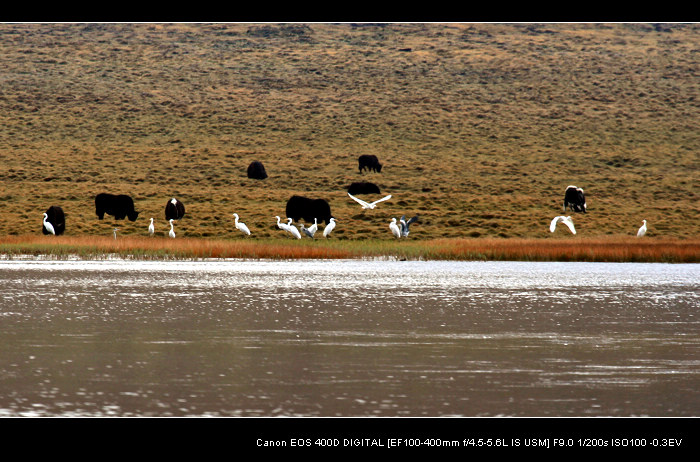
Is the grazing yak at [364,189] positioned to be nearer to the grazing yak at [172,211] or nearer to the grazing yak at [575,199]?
the grazing yak at [575,199]

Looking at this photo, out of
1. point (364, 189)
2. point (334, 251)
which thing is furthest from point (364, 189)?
point (334, 251)

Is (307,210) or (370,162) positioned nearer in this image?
(307,210)

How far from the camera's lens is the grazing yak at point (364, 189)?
215ft

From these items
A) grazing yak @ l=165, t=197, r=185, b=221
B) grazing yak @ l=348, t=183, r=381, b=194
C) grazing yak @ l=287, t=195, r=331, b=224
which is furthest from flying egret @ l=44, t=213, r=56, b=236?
grazing yak @ l=348, t=183, r=381, b=194

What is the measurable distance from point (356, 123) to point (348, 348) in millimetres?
71865

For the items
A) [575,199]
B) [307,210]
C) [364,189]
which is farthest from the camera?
[364,189]

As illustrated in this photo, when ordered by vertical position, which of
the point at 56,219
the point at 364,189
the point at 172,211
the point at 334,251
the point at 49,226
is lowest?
the point at 334,251

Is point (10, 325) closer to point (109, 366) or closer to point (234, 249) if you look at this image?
point (109, 366)

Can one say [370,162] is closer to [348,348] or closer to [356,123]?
[356,123]

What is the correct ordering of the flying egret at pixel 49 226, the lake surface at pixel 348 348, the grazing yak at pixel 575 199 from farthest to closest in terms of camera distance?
the grazing yak at pixel 575 199
the flying egret at pixel 49 226
the lake surface at pixel 348 348

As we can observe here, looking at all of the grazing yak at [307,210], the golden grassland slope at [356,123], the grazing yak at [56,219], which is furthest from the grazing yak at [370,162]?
the grazing yak at [56,219]

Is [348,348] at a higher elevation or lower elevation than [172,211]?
lower

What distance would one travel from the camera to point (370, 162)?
71688mm

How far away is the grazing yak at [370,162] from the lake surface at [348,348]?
47.7 metres
